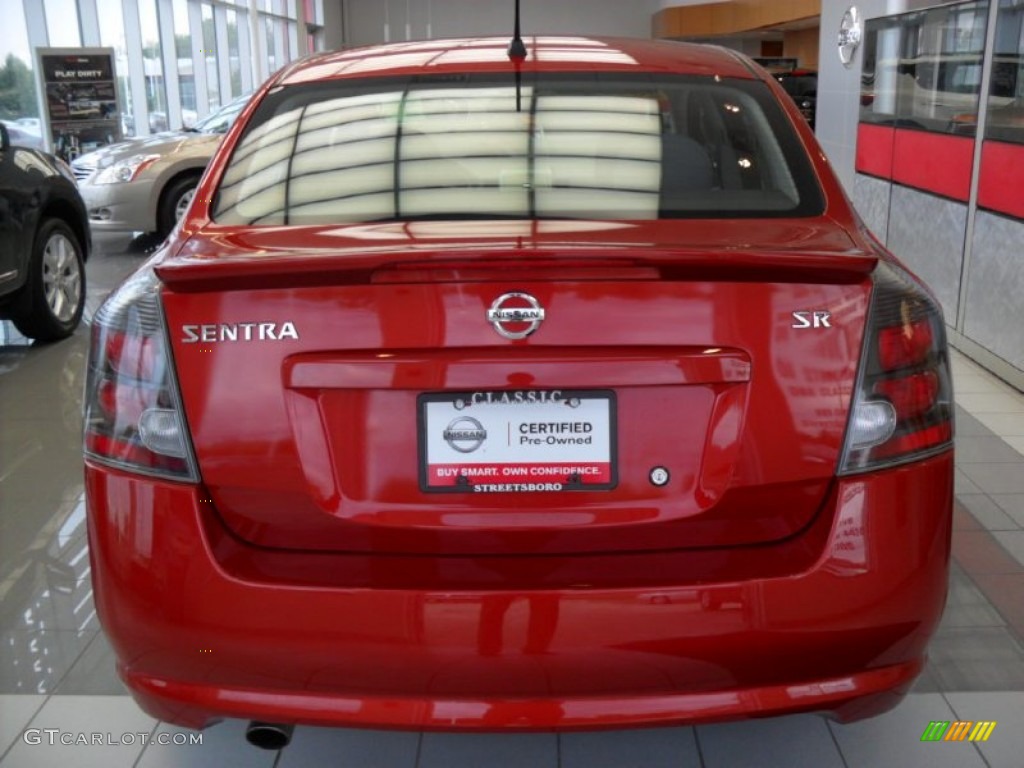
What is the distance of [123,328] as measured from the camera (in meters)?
1.58

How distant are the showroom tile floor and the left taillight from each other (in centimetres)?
79

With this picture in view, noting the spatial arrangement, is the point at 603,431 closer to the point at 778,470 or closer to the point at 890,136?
the point at 778,470

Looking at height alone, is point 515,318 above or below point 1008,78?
below

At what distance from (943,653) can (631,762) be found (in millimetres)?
840

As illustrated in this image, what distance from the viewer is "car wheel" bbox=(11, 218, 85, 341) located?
5.18 meters

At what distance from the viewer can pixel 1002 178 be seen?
4734 millimetres

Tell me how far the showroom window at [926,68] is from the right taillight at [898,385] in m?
3.99

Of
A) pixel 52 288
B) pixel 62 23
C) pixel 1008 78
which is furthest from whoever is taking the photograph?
pixel 62 23

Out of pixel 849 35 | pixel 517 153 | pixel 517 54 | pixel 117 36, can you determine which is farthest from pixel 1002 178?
pixel 117 36

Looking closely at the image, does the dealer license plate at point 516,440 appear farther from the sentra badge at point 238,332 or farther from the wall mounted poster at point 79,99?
the wall mounted poster at point 79,99

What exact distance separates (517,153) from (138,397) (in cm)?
85

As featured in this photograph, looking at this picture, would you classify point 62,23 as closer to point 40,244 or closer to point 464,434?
point 40,244

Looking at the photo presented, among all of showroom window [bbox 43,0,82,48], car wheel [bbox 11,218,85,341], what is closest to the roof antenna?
car wheel [bbox 11,218,85,341]

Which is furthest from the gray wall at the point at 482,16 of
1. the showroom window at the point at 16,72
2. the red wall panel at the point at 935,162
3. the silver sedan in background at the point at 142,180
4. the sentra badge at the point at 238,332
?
the sentra badge at the point at 238,332
